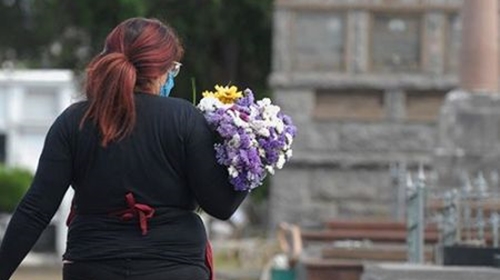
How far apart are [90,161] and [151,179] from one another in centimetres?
23

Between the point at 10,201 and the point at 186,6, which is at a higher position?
the point at 186,6

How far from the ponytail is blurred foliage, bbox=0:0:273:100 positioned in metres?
16.7

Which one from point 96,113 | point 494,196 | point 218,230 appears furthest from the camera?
point 218,230

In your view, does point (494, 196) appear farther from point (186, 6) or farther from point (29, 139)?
point (29, 139)

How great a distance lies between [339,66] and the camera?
2162 centimetres

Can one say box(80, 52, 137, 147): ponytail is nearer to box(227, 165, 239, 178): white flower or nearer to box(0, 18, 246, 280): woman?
box(0, 18, 246, 280): woman

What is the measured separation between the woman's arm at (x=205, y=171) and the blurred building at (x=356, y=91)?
583 inches

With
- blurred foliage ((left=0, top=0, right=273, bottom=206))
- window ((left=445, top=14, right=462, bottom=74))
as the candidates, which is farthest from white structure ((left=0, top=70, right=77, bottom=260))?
window ((left=445, top=14, right=462, bottom=74))

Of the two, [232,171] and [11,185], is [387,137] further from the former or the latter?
[11,185]

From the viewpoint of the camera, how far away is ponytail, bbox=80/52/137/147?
6.24 meters

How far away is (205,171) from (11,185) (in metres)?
30.4

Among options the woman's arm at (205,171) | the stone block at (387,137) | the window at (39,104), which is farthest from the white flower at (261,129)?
the window at (39,104)

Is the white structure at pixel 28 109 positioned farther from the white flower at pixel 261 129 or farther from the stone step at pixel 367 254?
the white flower at pixel 261 129

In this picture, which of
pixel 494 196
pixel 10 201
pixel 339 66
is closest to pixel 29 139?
pixel 10 201
